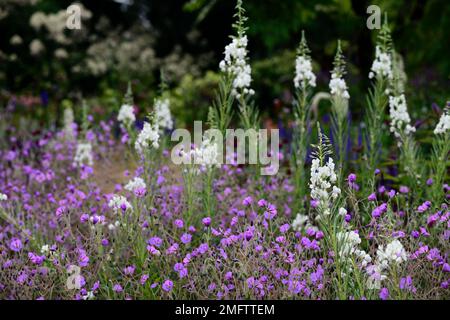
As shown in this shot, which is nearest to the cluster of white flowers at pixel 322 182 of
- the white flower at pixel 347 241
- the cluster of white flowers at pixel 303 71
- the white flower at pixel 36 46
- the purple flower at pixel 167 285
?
the white flower at pixel 347 241

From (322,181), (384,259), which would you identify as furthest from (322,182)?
(384,259)

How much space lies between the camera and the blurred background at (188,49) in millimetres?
7562

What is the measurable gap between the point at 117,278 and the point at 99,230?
397 mm

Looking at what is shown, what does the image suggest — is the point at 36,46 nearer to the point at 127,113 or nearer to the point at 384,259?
the point at 127,113

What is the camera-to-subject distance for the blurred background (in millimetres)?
7562

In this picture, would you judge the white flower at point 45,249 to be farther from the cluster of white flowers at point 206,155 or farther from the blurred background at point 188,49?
the blurred background at point 188,49

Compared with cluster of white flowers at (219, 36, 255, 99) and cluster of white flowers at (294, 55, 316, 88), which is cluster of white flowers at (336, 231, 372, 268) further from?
cluster of white flowers at (294, 55, 316, 88)

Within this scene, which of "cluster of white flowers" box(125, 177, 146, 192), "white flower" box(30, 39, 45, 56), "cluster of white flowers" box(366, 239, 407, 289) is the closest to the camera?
"cluster of white flowers" box(366, 239, 407, 289)

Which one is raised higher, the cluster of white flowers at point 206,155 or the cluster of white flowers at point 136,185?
the cluster of white flowers at point 206,155

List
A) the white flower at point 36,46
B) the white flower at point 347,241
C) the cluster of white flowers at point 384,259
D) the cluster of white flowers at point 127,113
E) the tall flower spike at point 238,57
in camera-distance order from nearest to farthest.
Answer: the cluster of white flowers at point 384,259, the white flower at point 347,241, the tall flower spike at point 238,57, the cluster of white flowers at point 127,113, the white flower at point 36,46

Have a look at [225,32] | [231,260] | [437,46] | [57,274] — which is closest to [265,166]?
[231,260]

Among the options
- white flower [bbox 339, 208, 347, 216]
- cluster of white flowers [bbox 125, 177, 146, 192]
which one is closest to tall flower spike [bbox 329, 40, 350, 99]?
white flower [bbox 339, 208, 347, 216]

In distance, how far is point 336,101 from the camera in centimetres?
423
